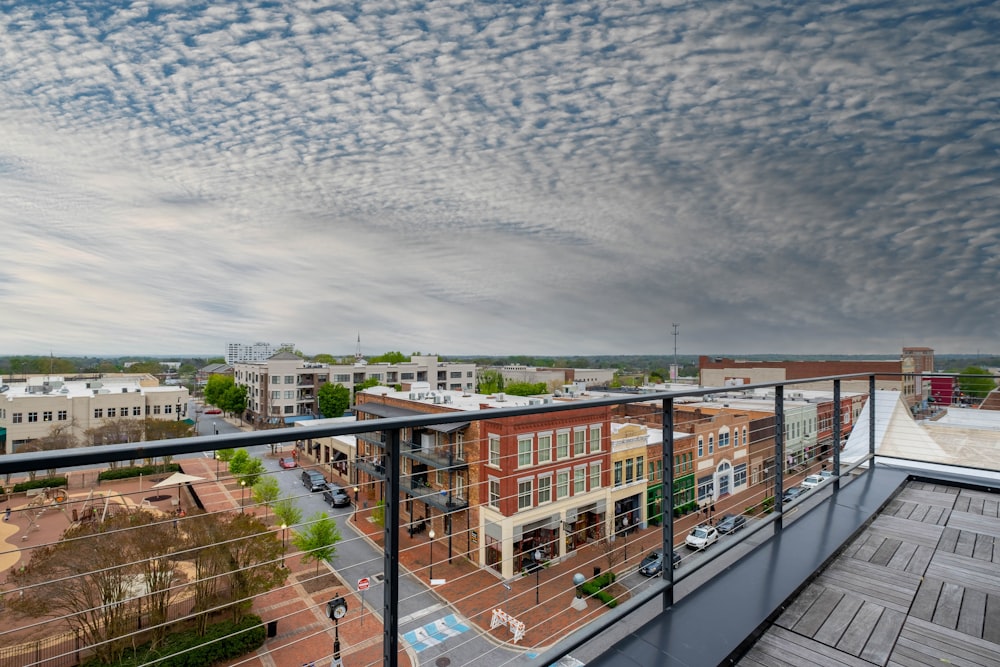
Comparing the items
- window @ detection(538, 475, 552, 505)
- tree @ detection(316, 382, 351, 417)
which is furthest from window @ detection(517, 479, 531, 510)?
tree @ detection(316, 382, 351, 417)

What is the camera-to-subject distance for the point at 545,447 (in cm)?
1563

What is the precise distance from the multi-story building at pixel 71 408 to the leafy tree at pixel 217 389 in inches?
438

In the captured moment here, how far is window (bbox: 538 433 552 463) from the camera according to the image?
15.2 metres

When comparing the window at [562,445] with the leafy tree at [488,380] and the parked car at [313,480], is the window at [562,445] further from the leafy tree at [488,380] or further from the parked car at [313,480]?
the leafy tree at [488,380]

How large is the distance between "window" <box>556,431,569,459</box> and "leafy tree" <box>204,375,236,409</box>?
137ft

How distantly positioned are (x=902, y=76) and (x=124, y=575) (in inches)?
861

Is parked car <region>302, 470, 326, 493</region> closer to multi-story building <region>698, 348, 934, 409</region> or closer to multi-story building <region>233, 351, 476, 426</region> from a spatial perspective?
multi-story building <region>233, 351, 476, 426</region>

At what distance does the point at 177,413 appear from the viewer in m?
34.6

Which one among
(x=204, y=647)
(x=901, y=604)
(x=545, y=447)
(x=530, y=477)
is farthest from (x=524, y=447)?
(x=901, y=604)

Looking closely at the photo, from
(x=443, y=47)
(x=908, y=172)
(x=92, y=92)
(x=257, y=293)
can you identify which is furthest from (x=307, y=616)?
(x=257, y=293)

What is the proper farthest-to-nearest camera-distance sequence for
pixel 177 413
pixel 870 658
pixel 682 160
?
1. pixel 177 413
2. pixel 682 160
3. pixel 870 658

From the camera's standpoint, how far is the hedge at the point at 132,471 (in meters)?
24.0

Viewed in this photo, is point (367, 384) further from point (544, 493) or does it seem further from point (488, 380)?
point (544, 493)

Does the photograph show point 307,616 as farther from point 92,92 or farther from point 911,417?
point 92,92
